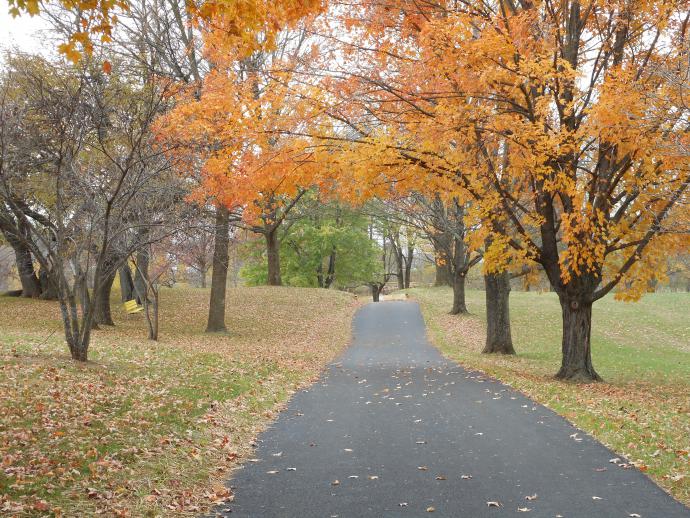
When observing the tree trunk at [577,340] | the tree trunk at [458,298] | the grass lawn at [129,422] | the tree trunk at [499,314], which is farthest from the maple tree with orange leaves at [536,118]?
the tree trunk at [458,298]

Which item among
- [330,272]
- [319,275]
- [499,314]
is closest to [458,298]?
[499,314]

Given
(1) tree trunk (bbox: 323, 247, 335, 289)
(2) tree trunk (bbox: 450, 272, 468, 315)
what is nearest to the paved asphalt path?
(2) tree trunk (bbox: 450, 272, 468, 315)

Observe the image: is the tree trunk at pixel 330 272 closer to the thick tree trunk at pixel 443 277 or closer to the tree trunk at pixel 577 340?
the thick tree trunk at pixel 443 277

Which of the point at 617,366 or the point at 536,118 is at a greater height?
the point at 536,118

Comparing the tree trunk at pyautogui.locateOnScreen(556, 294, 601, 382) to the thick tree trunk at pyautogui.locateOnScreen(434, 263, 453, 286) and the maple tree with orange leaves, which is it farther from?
the thick tree trunk at pyautogui.locateOnScreen(434, 263, 453, 286)

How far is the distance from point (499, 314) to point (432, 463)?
1304cm

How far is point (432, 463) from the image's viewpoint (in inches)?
267

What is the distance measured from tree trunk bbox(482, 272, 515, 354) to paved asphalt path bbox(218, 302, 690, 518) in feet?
24.6

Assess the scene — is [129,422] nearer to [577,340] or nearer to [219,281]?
[577,340]

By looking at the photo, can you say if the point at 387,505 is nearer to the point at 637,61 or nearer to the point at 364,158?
the point at 364,158

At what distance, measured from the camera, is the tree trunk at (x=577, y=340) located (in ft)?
42.7

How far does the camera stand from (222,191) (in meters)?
15.5

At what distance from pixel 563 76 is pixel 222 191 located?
853cm

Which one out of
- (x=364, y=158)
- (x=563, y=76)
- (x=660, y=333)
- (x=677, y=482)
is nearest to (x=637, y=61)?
(x=563, y=76)
